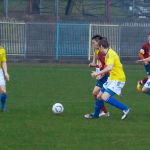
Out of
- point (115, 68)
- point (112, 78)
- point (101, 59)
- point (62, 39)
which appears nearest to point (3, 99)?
point (101, 59)

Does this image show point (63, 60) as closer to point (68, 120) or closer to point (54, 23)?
point (54, 23)

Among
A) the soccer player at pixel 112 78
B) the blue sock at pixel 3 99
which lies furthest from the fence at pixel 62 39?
the soccer player at pixel 112 78

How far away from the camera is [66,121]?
1388 cm

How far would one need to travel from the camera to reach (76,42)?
36.1 m

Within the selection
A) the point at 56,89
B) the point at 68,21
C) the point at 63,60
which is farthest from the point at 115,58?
the point at 68,21

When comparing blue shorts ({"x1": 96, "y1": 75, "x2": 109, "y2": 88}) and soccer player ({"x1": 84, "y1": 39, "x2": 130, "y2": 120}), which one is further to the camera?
blue shorts ({"x1": 96, "y1": 75, "x2": 109, "y2": 88})

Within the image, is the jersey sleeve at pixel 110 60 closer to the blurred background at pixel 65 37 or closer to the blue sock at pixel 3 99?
the blue sock at pixel 3 99

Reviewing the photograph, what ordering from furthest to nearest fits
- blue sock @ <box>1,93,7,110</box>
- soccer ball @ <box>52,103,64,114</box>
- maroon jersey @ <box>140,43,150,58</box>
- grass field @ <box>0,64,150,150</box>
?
maroon jersey @ <box>140,43,150,58</box> → blue sock @ <box>1,93,7,110</box> → soccer ball @ <box>52,103,64,114</box> → grass field @ <box>0,64,150,150</box>

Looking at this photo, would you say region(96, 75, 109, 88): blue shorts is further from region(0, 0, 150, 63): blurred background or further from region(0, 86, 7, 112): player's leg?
region(0, 0, 150, 63): blurred background

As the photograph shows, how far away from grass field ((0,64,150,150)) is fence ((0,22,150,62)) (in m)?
11.0

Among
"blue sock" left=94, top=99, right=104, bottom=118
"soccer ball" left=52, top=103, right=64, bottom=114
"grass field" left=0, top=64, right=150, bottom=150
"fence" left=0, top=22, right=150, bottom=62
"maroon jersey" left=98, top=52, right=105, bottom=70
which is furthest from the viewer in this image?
"fence" left=0, top=22, right=150, bottom=62

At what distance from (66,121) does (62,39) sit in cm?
2232

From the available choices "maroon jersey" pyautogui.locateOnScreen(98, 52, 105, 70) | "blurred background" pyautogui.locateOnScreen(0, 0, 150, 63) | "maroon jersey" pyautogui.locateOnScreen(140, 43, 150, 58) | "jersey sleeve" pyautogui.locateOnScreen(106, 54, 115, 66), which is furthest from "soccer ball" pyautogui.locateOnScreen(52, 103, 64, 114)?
"blurred background" pyautogui.locateOnScreen(0, 0, 150, 63)

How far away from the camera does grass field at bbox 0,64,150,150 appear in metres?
11.2
